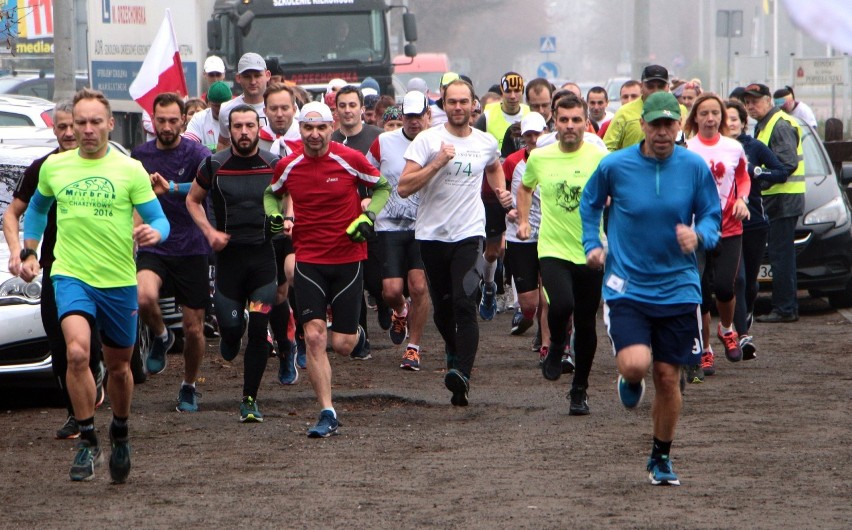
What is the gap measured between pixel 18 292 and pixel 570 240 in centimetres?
341

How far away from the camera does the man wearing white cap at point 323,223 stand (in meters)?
9.27

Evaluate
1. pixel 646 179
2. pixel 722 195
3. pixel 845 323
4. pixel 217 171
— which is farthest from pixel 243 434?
pixel 845 323

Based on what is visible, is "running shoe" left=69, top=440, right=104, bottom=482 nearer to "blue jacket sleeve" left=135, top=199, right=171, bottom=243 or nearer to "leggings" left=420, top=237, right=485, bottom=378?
"blue jacket sleeve" left=135, top=199, right=171, bottom=243

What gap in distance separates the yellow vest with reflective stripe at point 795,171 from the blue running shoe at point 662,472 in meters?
6.78

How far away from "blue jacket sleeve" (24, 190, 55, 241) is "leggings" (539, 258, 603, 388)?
319 cm

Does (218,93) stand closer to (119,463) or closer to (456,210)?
(456,210)

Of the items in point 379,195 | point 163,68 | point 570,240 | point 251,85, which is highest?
point 163,68

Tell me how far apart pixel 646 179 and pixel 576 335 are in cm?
235

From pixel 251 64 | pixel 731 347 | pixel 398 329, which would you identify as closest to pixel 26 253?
pixel 251 64

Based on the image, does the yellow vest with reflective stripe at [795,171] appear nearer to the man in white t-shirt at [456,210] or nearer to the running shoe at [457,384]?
the man in white t-shirt at [456,210]

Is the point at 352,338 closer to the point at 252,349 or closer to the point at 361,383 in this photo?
the point at 252,349

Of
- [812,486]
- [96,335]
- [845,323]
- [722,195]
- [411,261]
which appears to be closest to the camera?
[812,486]

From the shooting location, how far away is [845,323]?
15102 millimetres

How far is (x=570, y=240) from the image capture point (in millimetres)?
9664
